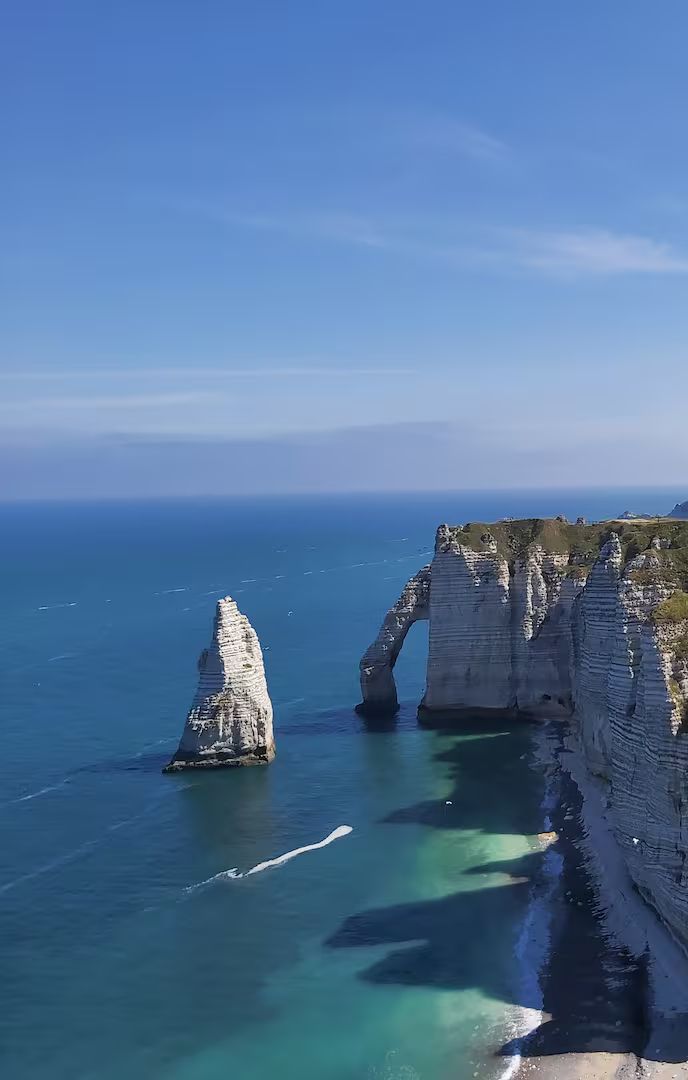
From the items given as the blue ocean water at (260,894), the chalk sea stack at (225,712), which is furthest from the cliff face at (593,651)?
the chalk sea stack at (225,712)

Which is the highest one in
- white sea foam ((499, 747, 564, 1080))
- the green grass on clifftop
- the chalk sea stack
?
the green grass on clifftop

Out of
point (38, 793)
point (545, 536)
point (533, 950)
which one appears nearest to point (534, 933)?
point (533, 950)

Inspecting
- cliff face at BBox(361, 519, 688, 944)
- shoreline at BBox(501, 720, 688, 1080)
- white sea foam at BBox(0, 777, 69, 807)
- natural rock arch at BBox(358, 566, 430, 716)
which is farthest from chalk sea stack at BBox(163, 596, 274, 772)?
shoreline at BBox(501, 720, 688, 1080)

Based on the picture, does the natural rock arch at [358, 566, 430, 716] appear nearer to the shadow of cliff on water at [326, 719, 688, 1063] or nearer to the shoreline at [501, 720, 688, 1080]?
the shadow of cliff on water at [326, 719, 688, 1063]

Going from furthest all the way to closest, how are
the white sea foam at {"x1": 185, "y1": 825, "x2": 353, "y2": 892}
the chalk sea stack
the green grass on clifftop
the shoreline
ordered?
the green grass on clifftop < the chalk sea stack < the white sea foam at {"x1": 185, "y1": 825, "x2": 353, "y2": 892} < the shoreline

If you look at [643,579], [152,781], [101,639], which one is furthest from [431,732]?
[101,639]

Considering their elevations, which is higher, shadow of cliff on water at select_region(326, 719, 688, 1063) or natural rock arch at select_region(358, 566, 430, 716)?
natural rock arch at select_region(358, 566, 430, 716)

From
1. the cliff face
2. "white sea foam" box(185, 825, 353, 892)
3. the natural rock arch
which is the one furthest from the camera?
the natural rock arch
